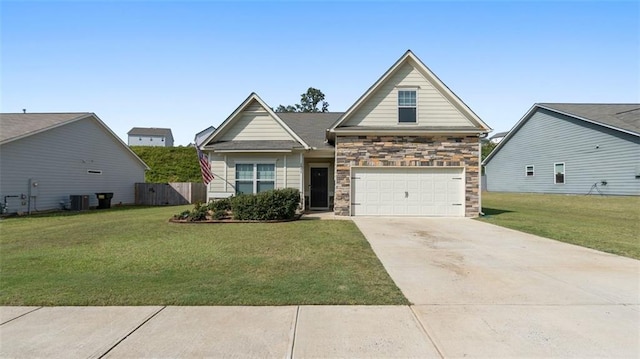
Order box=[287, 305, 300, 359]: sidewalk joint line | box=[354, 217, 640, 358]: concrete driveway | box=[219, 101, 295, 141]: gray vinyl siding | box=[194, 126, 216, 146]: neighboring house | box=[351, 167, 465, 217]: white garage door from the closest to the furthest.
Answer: box=[287, 305, 300, 359]: sidewalk joint line < box=[354, 217, 640, 358]: concrete driveway < box=[351, 167, 465, 217]: white garage door < box=[219, 101, 295, 141]: gray vinyl siding < box=[194, 126, 216, 146]: neighboring house

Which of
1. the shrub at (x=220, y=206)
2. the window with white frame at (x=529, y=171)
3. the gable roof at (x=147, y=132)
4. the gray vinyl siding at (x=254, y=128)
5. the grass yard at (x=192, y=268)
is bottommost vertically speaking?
the grass yard at (x=192, y=268)

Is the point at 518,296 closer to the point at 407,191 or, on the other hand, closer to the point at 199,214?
the point at 407,191

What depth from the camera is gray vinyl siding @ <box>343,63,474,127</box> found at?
14.7 meters

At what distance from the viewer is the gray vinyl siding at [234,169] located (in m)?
15.5

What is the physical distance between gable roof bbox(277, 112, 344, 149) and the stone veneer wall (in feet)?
6.78

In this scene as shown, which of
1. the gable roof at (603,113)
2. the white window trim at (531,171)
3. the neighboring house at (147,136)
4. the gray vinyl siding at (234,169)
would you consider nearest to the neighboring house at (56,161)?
the gray vinyl siding at (234,169)

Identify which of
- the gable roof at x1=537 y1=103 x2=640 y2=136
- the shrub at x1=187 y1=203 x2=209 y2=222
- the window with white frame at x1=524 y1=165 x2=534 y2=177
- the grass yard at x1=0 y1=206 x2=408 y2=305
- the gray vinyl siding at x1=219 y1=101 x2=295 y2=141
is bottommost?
the grass yard at x1=0 y1=206 x2=408 y2=305

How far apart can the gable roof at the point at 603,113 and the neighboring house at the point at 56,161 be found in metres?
30.3

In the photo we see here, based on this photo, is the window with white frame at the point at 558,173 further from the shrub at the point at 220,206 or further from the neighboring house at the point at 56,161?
the neighboring house at the point at 56,161

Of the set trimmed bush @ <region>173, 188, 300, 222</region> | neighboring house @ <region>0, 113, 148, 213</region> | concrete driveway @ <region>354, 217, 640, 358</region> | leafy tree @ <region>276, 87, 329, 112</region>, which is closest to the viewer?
concrete driveway @ <region>354, 217, 640, 358</region>

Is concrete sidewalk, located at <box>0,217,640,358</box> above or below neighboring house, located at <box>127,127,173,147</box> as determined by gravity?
below

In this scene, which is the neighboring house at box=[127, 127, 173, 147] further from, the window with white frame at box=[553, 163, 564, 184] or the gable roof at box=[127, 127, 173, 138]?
the window with white frame at box=[553, 163, 564, 184]

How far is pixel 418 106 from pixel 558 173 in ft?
55.4

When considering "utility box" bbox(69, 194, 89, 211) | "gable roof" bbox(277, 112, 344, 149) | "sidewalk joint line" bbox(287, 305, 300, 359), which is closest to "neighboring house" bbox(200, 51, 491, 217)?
"gable roof" bbox(277, 112, 344, 149)
